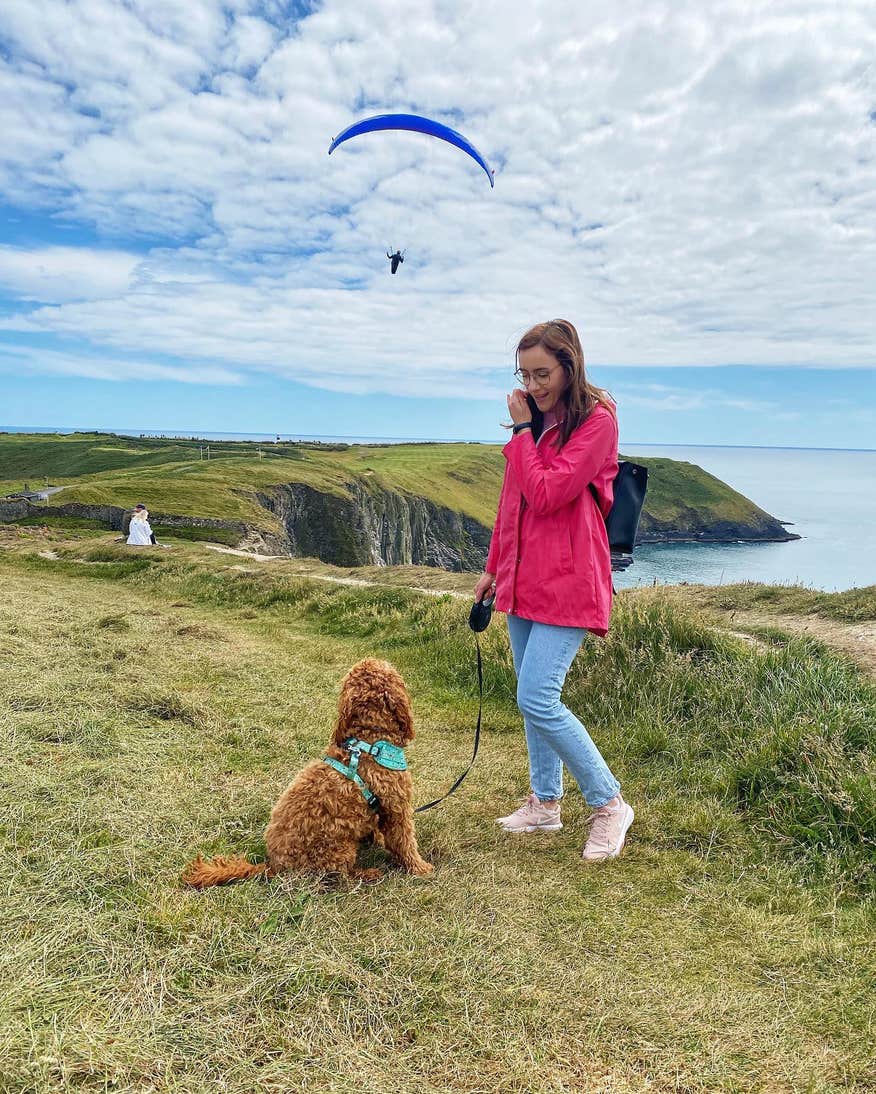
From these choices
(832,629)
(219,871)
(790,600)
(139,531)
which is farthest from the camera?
(139,531)

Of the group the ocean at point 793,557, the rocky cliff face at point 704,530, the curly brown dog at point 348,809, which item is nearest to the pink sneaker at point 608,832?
the curly brown dog at point 348,809

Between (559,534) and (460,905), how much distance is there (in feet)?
6.57

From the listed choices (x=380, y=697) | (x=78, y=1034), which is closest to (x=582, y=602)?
(x=380, y=697)

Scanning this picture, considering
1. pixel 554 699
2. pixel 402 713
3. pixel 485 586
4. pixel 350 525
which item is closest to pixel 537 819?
pixel 554 699

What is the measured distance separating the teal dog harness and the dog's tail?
58cm

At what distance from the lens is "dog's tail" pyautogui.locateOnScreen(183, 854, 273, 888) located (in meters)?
3.11

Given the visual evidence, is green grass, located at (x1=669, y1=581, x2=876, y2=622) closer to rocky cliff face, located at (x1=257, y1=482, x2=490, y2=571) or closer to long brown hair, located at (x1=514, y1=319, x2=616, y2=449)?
long brown hair, located at (x1=514, y1=319, x2=616, y2=449)

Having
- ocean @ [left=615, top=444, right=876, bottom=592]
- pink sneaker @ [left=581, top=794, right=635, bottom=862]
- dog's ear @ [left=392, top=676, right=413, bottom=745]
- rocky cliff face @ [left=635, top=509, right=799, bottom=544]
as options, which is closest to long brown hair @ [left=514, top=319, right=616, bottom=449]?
dog's ear @ [left=392, top=676, right=413, bottom=745]

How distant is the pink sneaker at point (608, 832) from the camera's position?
3871mm

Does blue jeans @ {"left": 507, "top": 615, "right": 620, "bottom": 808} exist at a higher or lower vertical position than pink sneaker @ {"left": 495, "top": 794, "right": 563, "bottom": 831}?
higher

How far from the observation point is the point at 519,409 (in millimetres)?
3818

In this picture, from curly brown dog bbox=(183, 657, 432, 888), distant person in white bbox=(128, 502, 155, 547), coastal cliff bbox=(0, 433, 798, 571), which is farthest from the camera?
coastal cliff bbox=(0, 433, 798, 571)

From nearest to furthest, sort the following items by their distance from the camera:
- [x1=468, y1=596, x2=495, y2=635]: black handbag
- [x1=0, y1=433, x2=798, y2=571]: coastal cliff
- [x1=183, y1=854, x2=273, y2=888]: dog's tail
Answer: [x1=183, y1=854, x2=273, y2=888]: dog's tail, [x1=468, y1=596, x2=495, y2=635]: black handbag, [x1=0, y1=433, x2=798, y2=571]: coastal cliff

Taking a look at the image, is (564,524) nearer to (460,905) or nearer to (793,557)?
(460,905)
